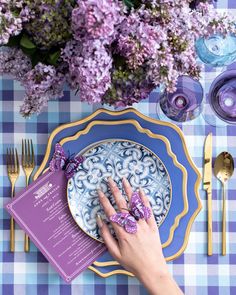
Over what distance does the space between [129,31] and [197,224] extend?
1.91 feet

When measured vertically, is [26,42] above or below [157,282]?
above

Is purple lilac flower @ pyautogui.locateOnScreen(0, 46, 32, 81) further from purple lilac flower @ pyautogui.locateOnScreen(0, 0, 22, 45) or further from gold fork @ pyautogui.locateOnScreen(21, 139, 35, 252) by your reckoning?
gold fork @ pyautogui.locateOnScreen(21, 139, 35, 252)

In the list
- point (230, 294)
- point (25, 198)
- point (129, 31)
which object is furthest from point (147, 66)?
point (230, 294)

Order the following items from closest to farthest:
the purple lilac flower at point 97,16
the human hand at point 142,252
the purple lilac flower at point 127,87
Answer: the purple lilac flower at point 97,16, the purple lilac flower at point 127,87, the human hand at point 142,252

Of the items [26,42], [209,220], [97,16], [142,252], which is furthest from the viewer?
[209,220]

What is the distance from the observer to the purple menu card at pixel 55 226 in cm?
120

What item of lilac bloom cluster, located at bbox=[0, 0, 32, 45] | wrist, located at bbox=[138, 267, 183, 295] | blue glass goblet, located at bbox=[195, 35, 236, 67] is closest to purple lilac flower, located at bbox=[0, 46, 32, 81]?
lilac bloom cluster, located at bbox=[0, 0, 32, 45]

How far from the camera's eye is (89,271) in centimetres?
126

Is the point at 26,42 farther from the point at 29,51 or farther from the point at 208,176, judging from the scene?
the point at 208,176

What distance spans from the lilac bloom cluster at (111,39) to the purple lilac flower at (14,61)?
1.5 inches

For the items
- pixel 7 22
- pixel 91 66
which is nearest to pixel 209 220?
pixel 91 66

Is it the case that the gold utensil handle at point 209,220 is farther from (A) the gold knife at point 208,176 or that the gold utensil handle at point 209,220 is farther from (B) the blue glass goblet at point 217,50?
(B) the blue glass goblet at point 217,50

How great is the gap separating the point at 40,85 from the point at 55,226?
408 mm

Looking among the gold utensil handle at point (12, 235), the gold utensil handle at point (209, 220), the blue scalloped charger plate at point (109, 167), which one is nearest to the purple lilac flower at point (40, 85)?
the blue scalloped charger plate at point (109, 167)
